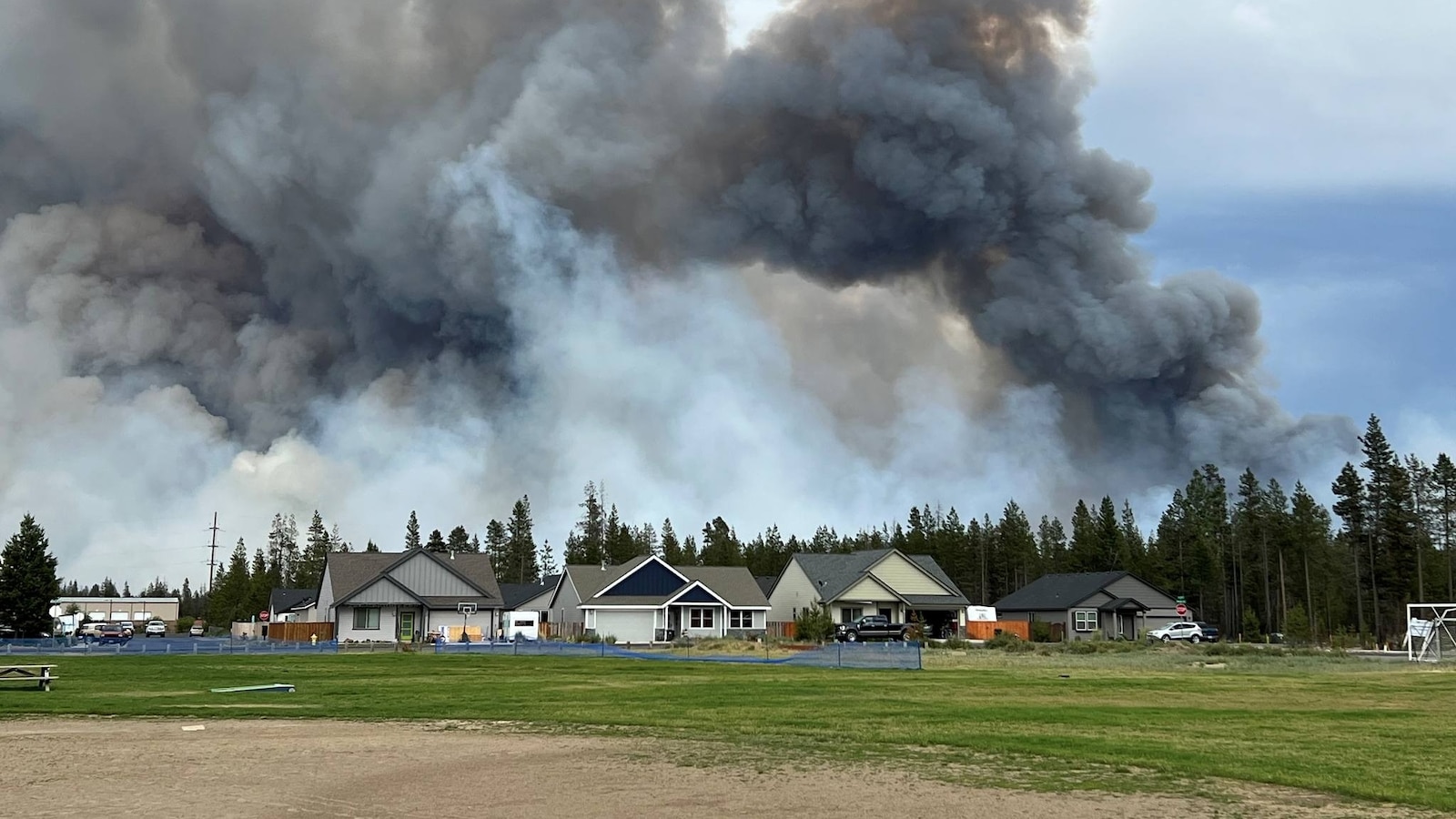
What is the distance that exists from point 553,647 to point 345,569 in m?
25.6

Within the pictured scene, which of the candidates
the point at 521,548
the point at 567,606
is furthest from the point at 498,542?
the point at 567,606

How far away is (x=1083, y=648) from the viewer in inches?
2158

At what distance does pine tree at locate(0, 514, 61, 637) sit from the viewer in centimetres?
8206

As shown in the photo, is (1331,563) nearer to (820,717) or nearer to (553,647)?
(553,647)

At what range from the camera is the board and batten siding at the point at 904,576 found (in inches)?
3083

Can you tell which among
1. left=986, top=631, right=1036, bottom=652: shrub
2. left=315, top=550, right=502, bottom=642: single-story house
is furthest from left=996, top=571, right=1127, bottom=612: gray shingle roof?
left=315, top=550, right=502, bottom=642: single-story house

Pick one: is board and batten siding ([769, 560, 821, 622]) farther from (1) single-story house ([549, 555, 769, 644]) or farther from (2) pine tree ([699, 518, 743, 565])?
(2) pine tree ([699, 518, 743, 565])

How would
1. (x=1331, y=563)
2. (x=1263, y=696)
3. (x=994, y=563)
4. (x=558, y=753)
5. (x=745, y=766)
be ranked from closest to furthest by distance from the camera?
(x=745, y=766) → (x=558, y=753) → (x=1263, y=696) → (x=1331, y=563) → (x=994, y=563)

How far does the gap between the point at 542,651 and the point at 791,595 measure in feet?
103

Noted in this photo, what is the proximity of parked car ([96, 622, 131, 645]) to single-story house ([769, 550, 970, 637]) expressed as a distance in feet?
126

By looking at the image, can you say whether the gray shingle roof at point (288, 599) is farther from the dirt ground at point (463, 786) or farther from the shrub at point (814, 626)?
the dirt ground at point (463, 786)

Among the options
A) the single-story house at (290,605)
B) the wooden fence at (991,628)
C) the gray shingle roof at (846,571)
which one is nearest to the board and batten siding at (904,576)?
the gray shingle roof at (846,571)

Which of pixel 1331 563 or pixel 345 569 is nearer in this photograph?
pixel 345 569

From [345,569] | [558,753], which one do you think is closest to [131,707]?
[558,753]
